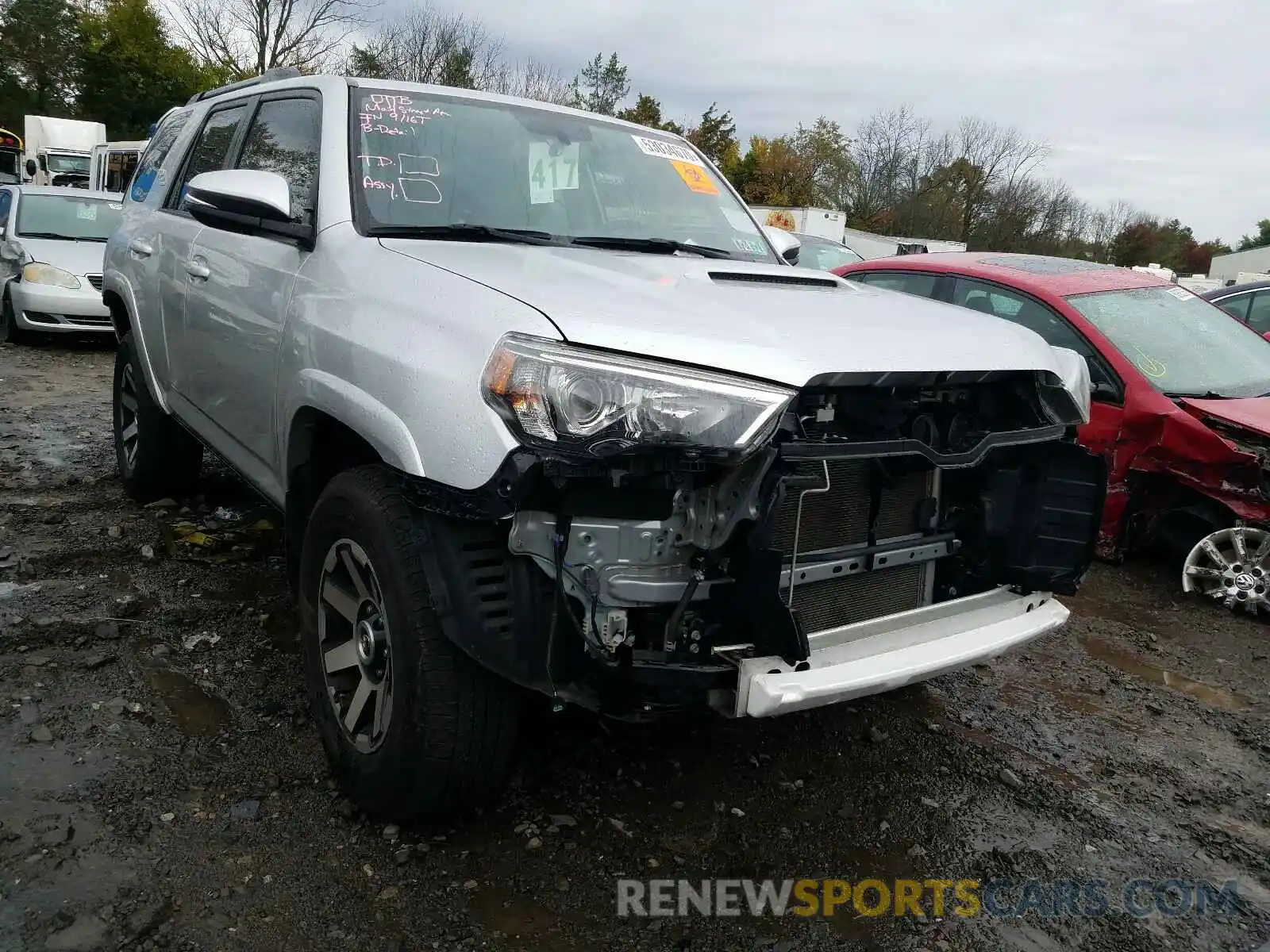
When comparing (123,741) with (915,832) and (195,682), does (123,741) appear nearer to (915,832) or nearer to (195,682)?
(195,682)

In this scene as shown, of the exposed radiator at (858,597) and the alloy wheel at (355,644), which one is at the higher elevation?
the exposed radiator at (858,597)

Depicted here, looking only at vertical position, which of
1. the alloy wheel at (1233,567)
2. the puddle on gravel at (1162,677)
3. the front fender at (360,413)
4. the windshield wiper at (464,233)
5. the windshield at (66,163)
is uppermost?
the windshield at (66,163)

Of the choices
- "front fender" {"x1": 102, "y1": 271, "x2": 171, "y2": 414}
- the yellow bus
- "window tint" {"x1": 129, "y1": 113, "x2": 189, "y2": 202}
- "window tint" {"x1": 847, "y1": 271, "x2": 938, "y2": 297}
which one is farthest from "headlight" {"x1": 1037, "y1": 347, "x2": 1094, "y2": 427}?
the yellow bus

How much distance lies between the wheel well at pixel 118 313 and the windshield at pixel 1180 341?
4912 millimetres

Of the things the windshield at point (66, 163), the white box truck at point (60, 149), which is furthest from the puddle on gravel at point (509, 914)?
the windshield at point (66, 163)

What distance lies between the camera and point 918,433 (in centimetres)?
252

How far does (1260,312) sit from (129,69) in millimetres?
43242

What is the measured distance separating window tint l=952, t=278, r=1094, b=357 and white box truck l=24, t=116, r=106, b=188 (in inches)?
1123

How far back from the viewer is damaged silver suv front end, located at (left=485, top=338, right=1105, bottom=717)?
2.03m

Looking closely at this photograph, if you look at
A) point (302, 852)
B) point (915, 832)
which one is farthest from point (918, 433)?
point (302, 852)

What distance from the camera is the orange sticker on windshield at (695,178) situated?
149 inches

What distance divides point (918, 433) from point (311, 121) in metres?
2.22

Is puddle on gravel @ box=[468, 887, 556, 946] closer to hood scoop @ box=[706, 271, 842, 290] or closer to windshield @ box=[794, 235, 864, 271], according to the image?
hood scoop @ box=[706, 271, 842, 290]

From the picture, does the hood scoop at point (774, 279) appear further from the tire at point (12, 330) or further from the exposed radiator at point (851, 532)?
the tire at point (12, 330)
